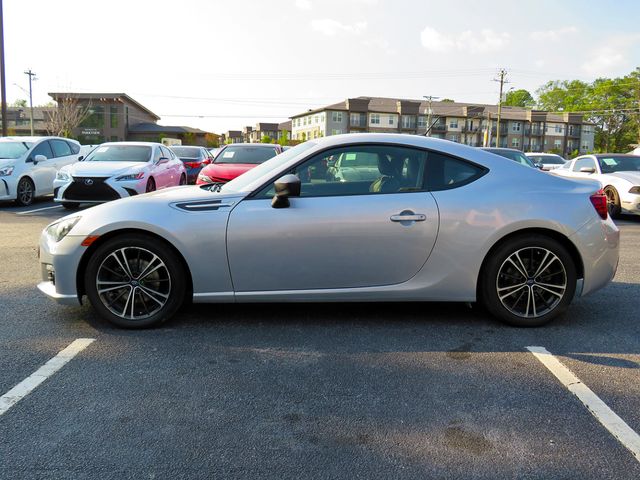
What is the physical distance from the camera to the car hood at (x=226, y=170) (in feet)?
33.6

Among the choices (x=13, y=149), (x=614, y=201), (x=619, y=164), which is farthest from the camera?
(x=619, y=164)

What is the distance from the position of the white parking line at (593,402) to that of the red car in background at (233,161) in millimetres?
7570

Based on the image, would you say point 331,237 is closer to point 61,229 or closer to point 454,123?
point 61,229

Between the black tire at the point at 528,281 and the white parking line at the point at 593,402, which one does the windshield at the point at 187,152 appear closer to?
the black tire at the point at 528,281

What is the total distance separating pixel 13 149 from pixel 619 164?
14253mm

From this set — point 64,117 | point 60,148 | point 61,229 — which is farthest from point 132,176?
point 64,117

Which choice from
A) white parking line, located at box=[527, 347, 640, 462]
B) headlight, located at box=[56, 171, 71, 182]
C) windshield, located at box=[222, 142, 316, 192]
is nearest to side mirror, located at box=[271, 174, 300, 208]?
windshield, located at box=[222, 142, 316, 192]

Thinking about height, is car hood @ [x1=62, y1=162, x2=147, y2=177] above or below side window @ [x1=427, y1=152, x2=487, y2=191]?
below

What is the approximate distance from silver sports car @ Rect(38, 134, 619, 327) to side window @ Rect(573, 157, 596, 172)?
9.87 metres

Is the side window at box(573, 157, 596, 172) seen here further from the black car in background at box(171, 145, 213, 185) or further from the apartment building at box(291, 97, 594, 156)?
the apartment building at box(291, 97, 594, 156)

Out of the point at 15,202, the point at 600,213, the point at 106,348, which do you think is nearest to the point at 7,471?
the point at 106,348

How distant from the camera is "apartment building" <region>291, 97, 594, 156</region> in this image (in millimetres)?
82881

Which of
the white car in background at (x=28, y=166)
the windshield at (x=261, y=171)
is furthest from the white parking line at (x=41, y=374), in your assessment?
the white car in background at (x=28, y=166)

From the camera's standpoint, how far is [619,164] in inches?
492
